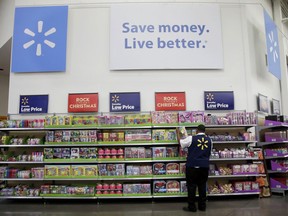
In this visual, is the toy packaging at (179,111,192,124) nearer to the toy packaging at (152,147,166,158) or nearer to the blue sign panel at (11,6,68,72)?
the toy packaging at (152,147,166,158)

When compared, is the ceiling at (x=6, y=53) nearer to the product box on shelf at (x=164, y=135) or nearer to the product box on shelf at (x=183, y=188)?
the product box on shelf at (x=164, y=135)

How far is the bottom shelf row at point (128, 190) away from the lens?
536cm

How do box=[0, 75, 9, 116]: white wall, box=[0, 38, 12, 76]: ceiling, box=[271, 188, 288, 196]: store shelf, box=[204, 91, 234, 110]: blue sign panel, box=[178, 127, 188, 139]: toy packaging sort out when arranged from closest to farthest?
box=[178, 127, 188, 139]: toy packaging < box=[271, 188, 288, 196]: store shelf < box=[204, 91, 234, 110]: blue sign panel < box=[0, 38, 12, 76]: ceiling < box=[0, 75, 9, 116]: white wall

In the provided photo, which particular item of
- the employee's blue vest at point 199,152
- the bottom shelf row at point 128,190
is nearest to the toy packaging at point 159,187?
the bottom shelf row at point 128,190

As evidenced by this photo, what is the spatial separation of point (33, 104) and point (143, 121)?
276 cm

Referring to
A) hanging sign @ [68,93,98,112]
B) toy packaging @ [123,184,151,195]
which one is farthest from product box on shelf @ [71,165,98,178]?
hanging sign @ [68,93,98,112]

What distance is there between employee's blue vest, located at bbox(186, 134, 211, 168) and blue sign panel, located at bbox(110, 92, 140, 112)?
1.74m

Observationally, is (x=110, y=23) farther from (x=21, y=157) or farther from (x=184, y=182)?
(x=184, y=182)

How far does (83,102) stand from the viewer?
6039mm

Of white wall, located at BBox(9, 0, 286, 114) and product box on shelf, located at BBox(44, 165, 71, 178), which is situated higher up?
white wall, located at BBox(9, 0, 286, 114)

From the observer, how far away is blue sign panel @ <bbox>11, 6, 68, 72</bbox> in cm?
620

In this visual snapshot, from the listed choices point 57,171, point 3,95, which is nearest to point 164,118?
point 57,171

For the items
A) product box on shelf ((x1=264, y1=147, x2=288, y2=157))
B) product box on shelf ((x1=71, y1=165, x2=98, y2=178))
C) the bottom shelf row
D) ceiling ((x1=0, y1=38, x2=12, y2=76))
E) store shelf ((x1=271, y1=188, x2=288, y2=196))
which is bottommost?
store shelf ((x1=271, y1=188, x2=288, y2=196))

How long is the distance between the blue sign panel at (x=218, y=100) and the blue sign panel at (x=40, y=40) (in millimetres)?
3618
